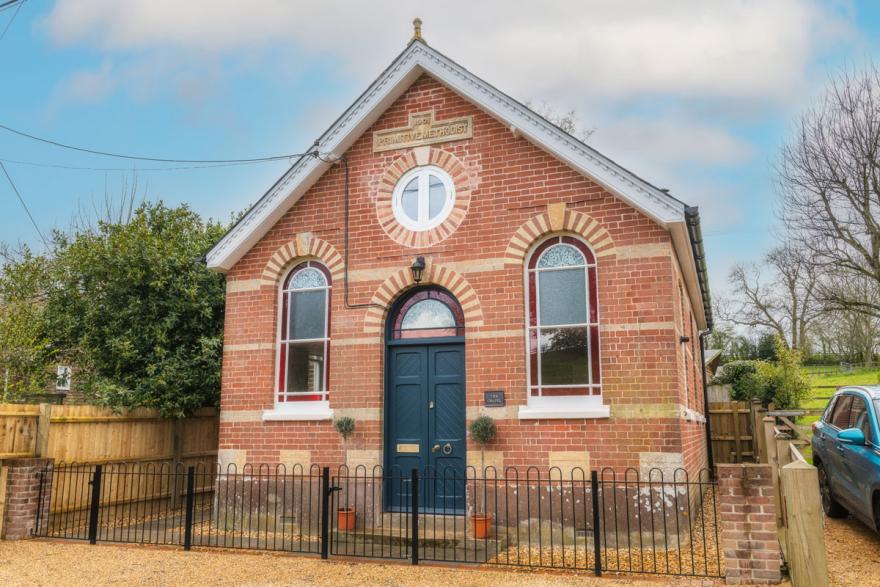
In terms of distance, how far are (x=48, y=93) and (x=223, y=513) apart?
1829 cm

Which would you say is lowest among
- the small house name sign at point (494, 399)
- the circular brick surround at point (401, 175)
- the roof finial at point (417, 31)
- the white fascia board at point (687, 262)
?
the small house name sign at point (494, 399)

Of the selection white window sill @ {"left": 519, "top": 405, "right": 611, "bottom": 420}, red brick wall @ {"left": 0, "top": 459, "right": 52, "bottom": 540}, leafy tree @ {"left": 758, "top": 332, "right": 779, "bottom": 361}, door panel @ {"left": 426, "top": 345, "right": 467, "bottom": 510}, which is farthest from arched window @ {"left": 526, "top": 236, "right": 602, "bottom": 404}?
leafy tree @ {"left": 758, "top": 332, "right": 779, "bottom": 361}

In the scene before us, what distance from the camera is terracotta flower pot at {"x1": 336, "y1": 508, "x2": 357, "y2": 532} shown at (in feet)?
32.5

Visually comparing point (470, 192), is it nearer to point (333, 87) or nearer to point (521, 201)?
point (521, 201)

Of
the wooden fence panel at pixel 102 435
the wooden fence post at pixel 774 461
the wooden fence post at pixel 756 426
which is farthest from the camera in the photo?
the wooden fence post at pixel 756 426

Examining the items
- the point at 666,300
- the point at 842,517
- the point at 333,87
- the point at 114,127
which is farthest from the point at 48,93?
the point at 842,517

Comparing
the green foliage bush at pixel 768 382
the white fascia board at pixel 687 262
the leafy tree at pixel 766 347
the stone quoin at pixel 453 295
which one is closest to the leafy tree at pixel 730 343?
the leafy tree at pixel 766 347

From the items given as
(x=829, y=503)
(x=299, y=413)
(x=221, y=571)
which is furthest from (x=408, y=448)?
(x=829, y=503)

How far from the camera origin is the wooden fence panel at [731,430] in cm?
1705

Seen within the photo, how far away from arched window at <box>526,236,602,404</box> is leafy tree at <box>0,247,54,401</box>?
31.3 feet

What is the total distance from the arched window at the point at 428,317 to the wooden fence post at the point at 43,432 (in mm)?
5344

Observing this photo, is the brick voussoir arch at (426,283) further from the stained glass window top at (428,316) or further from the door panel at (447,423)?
the door panel at (447,423)

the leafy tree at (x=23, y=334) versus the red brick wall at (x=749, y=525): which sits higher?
the leafy tree at (x=23, y=334)

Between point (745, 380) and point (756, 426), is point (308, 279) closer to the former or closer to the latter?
point (756, 426)
